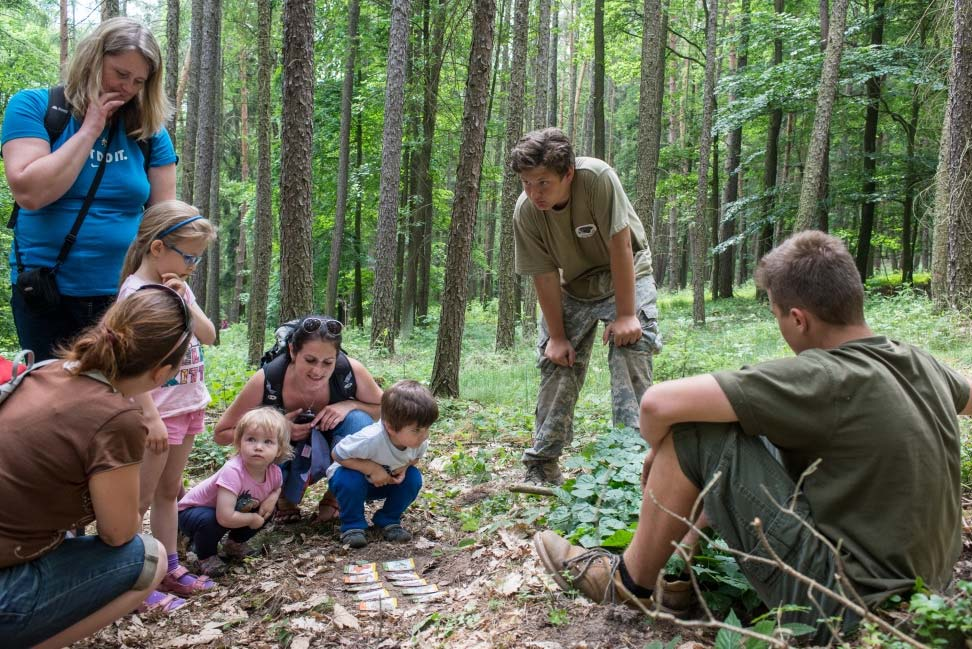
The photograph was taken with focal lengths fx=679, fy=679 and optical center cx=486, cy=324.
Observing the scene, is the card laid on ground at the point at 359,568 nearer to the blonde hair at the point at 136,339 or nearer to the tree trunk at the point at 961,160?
the blonde hair at the point at 136,339

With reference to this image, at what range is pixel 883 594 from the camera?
2.10 m

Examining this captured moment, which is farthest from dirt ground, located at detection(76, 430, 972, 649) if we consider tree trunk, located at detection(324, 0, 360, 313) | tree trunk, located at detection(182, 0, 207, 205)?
tree trunk, located at detection(324, 0, 360, 313)

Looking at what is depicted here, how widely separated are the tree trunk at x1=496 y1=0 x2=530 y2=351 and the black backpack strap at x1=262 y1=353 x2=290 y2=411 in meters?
7.39

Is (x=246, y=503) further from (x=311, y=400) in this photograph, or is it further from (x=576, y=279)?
(x=576, y=279)

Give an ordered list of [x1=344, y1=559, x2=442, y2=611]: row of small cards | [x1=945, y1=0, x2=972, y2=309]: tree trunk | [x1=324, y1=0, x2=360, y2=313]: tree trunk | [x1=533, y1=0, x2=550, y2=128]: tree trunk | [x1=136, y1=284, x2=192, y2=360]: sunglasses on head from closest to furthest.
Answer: [x1=136, y1=284, x2=192, y2=360]: sunglasses on head → [x1=344, y1=559, x2=442, y2=611]: row of small cards → [x1=945, y1=0, x2=972, y2=309]: tree trunk → [x1=533, y1=0, x2=550, y2=128]: tree trunk → [x1=324, y1=0, x2=360, y2=313]: tree trunk

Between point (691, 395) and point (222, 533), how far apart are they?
9.34 feet

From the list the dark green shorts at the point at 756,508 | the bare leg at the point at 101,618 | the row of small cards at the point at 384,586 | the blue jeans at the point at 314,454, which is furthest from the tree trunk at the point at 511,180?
the bare leg at the point at 101,618

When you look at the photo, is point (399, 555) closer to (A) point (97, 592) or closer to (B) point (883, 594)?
(A) point (97, 592)

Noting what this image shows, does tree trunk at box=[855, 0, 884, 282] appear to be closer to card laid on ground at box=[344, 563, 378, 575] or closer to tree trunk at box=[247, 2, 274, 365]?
tree trunk at box=[247, 2, 274, 365]

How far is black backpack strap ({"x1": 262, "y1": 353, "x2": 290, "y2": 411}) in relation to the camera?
4164 mm

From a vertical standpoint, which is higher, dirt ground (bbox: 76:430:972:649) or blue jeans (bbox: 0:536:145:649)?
blue jeans (bbox: 0:536:145:649)

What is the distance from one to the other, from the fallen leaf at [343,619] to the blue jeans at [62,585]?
0.98 m

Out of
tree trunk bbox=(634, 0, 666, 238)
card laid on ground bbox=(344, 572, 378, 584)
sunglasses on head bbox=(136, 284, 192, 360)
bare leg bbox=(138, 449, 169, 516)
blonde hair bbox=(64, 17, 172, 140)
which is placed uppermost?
tree trunk bbox=(634, 0, 666, 238)

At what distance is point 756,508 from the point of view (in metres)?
2.31
